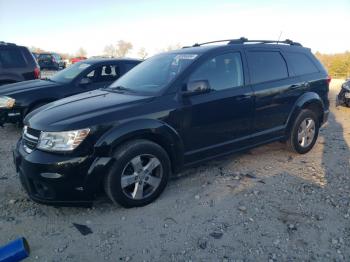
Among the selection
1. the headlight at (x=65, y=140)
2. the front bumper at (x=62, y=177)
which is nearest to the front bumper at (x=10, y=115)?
the front bumper at (x=62, y=177)

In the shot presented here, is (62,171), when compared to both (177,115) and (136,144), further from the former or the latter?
(177,115)

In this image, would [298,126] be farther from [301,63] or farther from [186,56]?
[186,56]

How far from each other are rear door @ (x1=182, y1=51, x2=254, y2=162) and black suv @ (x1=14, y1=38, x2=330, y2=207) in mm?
13

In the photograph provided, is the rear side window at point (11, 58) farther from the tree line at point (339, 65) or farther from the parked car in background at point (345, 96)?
the tree line at point (339, 65)

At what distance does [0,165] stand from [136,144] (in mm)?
2691

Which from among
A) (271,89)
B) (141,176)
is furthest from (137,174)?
(271,89)

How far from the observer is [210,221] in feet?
10.6

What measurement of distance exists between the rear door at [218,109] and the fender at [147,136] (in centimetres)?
15

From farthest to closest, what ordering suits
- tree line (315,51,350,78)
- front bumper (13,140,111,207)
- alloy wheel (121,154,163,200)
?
tree line (315,51,350,78), alloy wheel (121,154,163,200), front bumper (13,140,111,207)

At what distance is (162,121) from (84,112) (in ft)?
2.77

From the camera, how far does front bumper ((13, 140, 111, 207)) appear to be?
3.03m

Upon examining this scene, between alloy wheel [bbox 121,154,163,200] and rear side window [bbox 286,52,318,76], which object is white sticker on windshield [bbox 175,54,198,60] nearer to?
alloy wheel [bbox 121,154,163,200]

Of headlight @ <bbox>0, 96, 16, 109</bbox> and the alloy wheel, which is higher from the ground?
headlight @ <bbox>0, 96, 16, 109</bbox>

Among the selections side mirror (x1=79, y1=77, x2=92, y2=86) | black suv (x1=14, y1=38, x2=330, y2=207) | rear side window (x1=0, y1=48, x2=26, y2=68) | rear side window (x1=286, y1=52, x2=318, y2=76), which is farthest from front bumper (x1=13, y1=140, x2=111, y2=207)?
rear side window (x1=0, y1=48, x2=26, y2=68)
